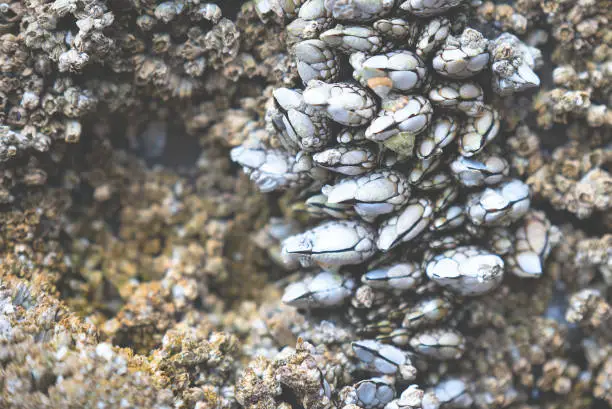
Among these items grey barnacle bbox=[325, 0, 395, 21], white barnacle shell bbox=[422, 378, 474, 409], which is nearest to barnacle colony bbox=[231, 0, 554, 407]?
grey barnacle bbox=[325, 0, 395, 21]

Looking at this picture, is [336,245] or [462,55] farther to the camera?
[336,245]

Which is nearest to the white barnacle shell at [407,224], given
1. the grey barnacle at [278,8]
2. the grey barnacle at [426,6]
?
the grey barnacle at [426,6]

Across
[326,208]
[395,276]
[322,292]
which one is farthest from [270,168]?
[395,276]

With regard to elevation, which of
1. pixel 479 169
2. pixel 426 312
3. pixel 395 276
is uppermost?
pixel 479 169

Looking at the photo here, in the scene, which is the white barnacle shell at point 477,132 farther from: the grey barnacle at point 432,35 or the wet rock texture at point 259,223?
the grey barnacle at point 432,35

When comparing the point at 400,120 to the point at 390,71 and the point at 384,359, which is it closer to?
the point at 390,71

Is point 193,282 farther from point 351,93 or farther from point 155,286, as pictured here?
point 351,93
